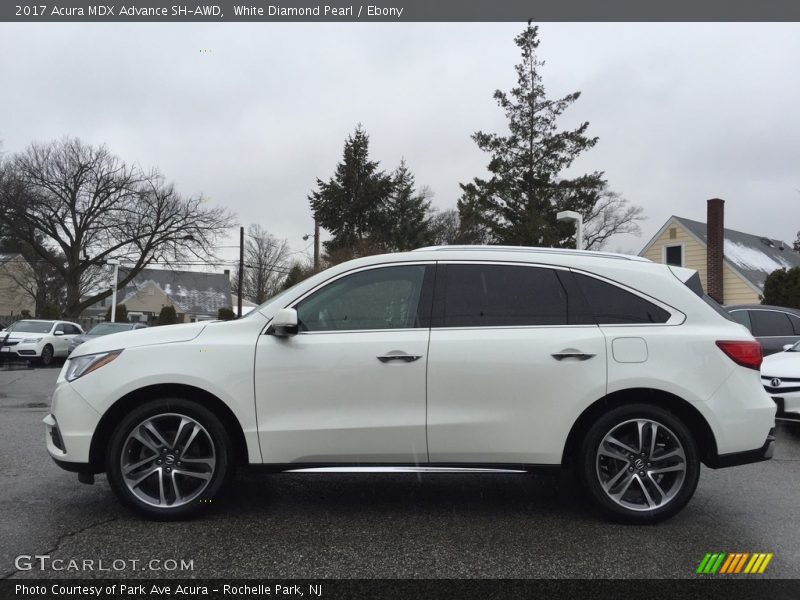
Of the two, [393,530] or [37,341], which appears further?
[37,341]

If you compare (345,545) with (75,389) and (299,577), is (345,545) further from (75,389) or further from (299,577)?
(75,389)

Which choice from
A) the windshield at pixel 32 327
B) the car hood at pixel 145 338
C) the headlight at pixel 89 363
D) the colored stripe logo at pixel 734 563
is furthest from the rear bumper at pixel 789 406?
the windshield at pixel 32 327

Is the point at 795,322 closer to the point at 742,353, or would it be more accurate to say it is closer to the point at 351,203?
the point at 742,353

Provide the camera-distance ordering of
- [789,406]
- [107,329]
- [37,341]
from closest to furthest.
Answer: [789,406] → [37,341] → [107,329]

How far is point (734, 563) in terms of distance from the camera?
11.8ft

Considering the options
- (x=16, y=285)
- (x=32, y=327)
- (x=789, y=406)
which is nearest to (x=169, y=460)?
(x=789, y=406)

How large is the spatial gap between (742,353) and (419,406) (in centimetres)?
209

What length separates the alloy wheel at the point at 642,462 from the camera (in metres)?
4.12

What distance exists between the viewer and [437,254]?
4.51 m

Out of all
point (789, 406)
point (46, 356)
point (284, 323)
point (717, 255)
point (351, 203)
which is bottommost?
point (46, 356)

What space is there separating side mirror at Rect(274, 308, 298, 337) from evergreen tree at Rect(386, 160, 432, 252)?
1329 inches

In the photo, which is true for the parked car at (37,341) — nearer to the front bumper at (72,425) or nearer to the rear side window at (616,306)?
the front bumper at (72,425)

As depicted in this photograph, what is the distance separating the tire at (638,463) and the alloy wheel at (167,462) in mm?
2370

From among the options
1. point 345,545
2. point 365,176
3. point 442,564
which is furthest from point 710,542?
point 365,176
